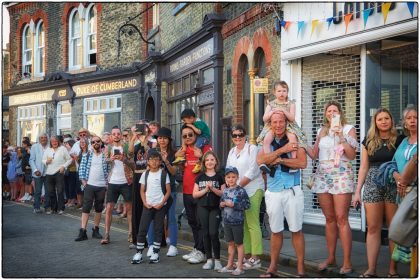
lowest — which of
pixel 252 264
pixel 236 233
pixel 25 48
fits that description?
pixel 252 264

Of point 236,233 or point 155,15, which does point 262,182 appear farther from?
point 155,15

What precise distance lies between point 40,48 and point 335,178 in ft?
77.8

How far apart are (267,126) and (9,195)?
48.7 ft

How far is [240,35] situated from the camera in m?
13.9

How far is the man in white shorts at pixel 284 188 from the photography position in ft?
23.2

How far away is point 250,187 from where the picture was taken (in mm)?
7980

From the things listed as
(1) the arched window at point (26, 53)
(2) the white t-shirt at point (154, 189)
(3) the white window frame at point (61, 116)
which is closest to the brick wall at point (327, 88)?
(2) the white t-shirt at point (154, 189)

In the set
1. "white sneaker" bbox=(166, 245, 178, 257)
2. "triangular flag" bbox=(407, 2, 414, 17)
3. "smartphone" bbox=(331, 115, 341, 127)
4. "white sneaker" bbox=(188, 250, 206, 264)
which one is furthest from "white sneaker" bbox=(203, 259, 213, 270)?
"triangular flag" bbox=(407, 2, 414, 17)

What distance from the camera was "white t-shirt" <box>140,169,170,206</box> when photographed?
338 inches

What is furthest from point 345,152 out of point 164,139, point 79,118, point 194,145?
point 79,118

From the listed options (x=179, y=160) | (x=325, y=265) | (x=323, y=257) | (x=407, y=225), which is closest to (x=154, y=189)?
(x=179, y=160)

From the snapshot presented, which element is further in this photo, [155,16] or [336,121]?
[155,16]

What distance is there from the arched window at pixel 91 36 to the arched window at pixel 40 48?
3510mm

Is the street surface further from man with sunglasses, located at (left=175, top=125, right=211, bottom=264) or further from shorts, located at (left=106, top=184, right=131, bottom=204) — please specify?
shorts, located at (left=106, top=184, right=131, bottom=204)
